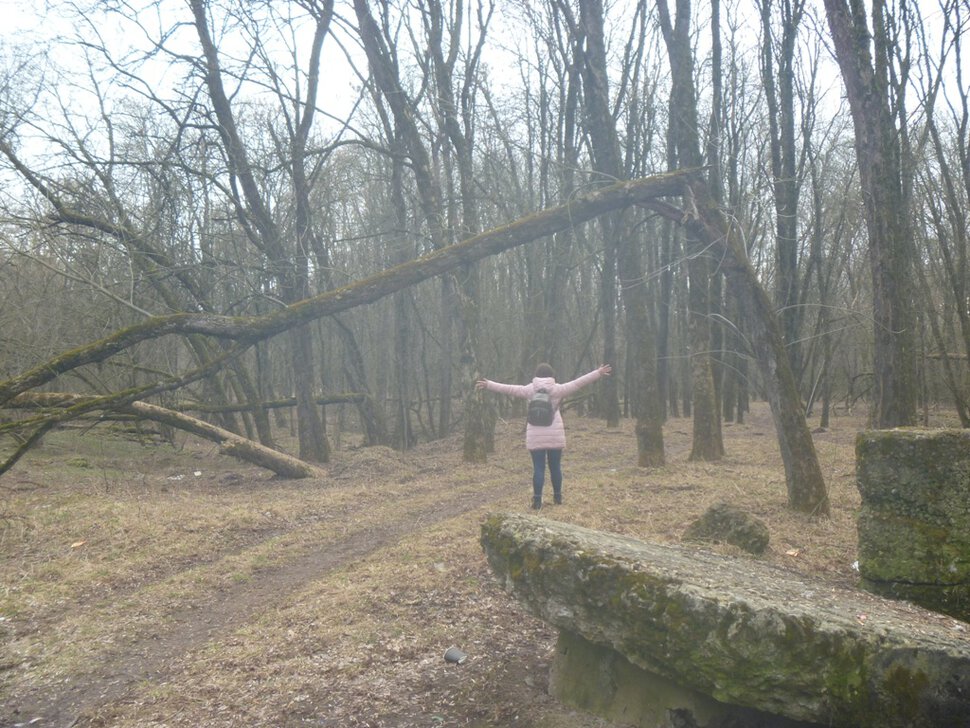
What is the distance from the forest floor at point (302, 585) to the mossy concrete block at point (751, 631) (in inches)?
30.1

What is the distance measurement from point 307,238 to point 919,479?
46.5ft

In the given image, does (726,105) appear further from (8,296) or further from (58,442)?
(58,442)

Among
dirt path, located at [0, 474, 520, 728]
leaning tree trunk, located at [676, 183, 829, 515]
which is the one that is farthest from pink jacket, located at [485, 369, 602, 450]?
leaning tree trunk, located at [676, 183, 829, 515]

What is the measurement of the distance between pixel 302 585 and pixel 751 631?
189 inches

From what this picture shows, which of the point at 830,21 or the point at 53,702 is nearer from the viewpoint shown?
the point at 53,702

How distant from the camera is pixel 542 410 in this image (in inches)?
368

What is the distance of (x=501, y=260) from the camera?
1169 inches

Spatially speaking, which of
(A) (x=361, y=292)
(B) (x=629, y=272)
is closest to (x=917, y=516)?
(A) (x=361, y=292)

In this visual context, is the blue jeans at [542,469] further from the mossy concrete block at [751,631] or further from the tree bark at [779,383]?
the mossy concrete block at [751,631]

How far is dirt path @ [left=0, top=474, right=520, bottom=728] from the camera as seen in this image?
4.80 m

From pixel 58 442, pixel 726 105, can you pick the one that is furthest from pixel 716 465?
pixel 58 442

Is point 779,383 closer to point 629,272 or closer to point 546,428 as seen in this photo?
point 546,428

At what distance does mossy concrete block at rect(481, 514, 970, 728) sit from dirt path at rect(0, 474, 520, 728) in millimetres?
2843

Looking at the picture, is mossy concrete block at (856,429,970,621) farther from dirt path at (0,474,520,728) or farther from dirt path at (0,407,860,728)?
dirt path at (0,474,520,728)
